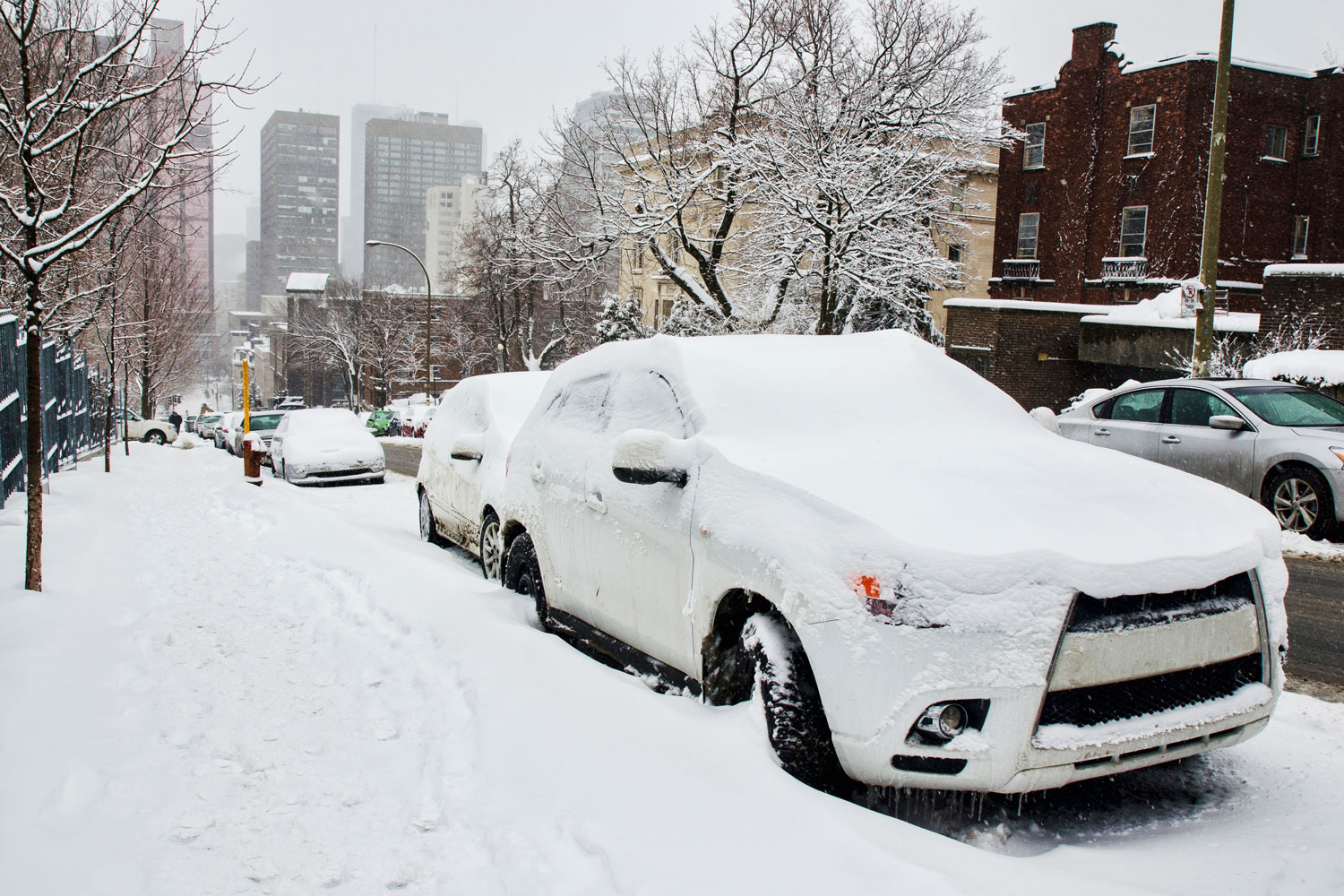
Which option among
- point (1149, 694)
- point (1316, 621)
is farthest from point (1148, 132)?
point (1149, 694)

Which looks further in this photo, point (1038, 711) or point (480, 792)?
point (480, 792)

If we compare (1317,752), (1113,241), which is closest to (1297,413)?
(1317,752)

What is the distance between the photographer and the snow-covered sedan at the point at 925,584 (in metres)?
2.92

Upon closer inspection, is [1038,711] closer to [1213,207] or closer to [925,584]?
[925,584]

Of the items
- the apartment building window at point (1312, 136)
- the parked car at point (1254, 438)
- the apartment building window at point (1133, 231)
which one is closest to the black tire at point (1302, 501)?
the parked car at point (1254, 438)

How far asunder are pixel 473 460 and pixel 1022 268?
36.6m

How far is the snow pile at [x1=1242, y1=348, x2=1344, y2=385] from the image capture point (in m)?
12.4

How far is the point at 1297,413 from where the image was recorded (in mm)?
9555

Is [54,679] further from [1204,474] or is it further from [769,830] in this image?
[1204,474]

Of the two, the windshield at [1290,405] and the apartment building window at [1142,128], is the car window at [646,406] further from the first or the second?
the apartment building window at [1142,128]

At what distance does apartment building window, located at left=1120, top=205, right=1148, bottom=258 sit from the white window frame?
195cm

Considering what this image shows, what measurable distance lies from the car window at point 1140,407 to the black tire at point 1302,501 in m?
1.44

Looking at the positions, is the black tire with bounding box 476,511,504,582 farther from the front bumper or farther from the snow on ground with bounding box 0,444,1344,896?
the front bumper

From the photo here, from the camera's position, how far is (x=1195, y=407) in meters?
10.2
